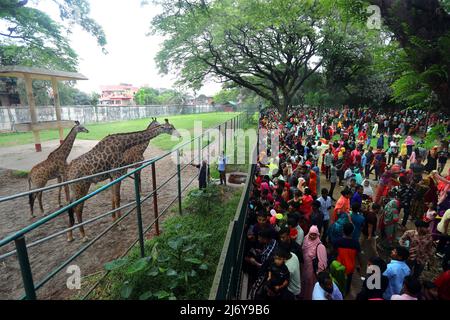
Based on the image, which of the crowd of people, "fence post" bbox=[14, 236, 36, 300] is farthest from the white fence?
"fence post" bbox=[14, 236, 36, 300]

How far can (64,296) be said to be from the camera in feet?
11.2

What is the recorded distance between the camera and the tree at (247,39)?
14.8 metres

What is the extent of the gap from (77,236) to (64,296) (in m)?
1.66

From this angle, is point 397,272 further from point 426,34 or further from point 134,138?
point 134,138

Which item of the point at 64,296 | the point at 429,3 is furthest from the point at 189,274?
the point at 429,3

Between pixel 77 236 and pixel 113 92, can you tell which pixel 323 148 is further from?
pixel 113 92

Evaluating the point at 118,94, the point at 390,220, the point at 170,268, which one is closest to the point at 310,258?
the point at 170,268

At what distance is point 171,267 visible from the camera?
3662 millimetres

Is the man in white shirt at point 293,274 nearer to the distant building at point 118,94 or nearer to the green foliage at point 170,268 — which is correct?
the green foliage at point 170,268

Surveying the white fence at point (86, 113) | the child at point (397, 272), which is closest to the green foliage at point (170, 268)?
the child at point (397, 272)

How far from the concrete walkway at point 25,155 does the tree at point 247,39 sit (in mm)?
7764

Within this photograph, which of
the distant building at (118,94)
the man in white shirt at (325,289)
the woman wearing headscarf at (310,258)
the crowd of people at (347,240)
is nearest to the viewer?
the man in white shirt at (325,289)

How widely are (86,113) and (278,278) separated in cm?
2645
